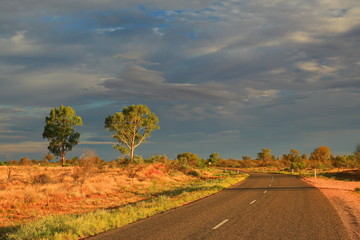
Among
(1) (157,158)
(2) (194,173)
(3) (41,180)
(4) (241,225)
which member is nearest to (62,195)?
(3) (41,180)

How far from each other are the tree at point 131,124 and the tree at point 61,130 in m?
6.75

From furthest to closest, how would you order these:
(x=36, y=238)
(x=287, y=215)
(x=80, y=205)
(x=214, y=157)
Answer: (x=214, y=157) < (x=80, y=205) < (x=287, y=215) < (x=36, y=238)

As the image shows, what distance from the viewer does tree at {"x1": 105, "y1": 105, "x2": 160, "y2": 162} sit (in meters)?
63.5

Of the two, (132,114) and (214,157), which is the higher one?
(132,114)

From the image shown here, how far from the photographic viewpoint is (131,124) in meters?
64.7

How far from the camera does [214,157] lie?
120125 mm

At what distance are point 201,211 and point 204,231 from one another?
184 inches

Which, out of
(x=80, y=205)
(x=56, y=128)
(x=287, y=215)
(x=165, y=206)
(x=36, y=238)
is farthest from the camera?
(x=56, y=128)

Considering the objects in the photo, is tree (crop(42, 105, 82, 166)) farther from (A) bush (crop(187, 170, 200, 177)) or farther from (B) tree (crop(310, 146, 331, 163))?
(B) tree (crop(310, 146, 331, 163))

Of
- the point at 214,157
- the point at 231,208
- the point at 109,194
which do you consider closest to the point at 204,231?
the point at 231,208

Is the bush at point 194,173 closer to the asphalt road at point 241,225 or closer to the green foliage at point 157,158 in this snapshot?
the green foliage at point 157,158

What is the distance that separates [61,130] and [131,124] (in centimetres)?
1351

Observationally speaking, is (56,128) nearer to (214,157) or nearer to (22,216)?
(22,216)

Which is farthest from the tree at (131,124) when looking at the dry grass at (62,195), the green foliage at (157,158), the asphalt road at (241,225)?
the asphalt road at (241,225)
